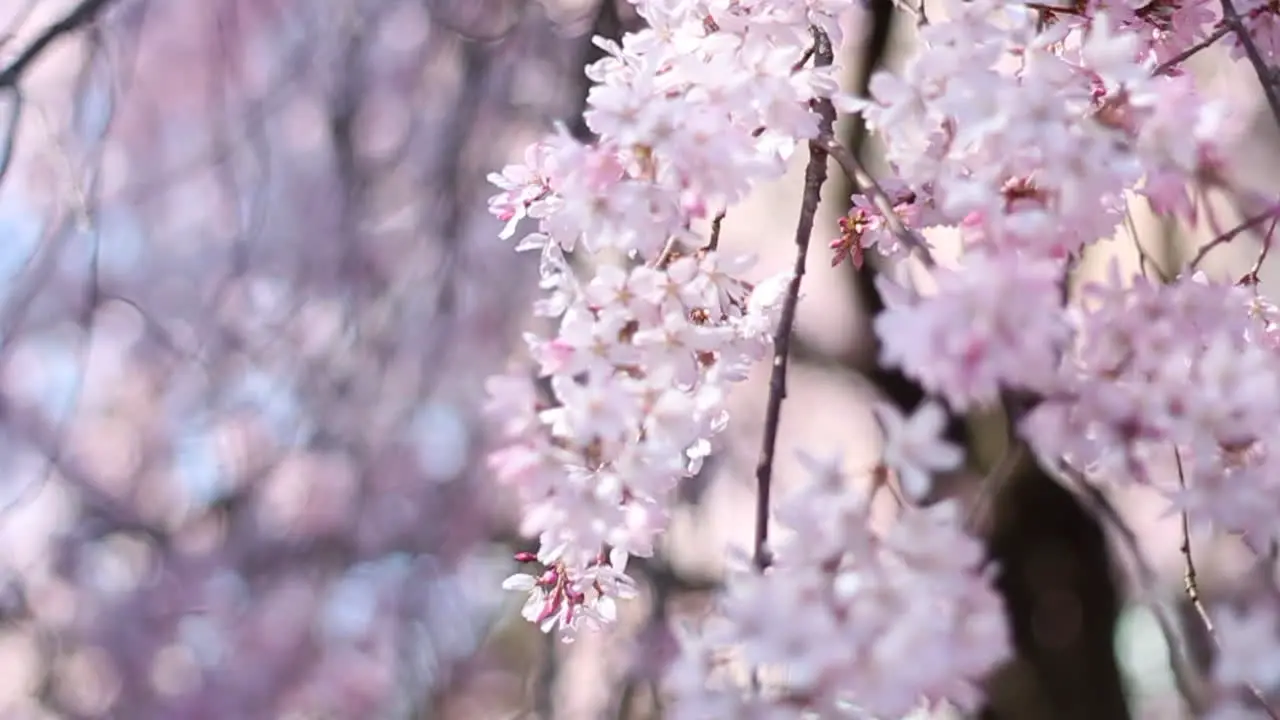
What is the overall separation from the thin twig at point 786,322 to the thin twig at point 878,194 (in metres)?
0.01

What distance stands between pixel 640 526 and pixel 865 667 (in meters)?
0.18

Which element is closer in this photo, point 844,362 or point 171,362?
point 171,362

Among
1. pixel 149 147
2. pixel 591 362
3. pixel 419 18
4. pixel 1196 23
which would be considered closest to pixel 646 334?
pixel 591 362

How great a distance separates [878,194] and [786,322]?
2.7 inches

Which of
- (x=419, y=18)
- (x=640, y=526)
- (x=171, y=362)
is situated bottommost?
(x=171, y=362)

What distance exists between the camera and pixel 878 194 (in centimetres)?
56

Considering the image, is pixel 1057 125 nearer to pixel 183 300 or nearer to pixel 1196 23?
pixel 1196 23

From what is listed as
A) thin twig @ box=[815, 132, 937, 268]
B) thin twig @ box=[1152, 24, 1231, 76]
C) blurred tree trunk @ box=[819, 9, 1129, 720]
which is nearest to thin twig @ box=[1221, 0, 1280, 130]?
thin twig @ box=[1152, 24, 1231, 76]

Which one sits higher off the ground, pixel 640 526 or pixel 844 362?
Answer: pixel 640 526

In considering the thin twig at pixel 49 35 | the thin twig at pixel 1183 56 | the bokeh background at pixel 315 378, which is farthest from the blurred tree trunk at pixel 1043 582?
the thin twig at pixel 1183 56

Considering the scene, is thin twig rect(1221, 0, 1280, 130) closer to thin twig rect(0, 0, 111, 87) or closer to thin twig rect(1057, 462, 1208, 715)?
thin twig rect(1057, 462, 1208, 715)

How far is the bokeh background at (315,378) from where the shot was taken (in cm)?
163

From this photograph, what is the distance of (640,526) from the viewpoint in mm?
595

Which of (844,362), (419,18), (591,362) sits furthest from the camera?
(844,362)
